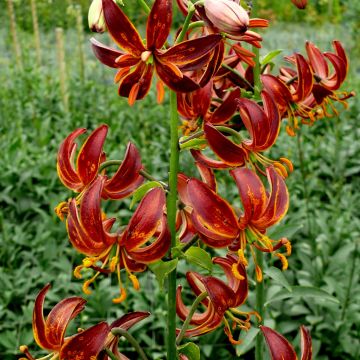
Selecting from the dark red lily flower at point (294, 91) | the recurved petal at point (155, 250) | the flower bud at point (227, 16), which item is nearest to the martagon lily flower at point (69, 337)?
the recurved petal at point (155, 250)

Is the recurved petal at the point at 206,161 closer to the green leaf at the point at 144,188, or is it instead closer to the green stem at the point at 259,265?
the green leaf at the point at 144,188

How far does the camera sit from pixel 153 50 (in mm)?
881

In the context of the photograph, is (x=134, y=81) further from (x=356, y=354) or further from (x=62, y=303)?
(x=356, y=354)

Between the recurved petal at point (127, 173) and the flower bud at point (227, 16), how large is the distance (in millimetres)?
225

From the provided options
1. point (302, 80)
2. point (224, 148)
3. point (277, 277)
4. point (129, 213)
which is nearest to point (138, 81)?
point (224, 148)

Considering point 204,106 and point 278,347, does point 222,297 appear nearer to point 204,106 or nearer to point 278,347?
point 278,347

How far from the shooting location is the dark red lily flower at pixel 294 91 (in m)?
1.36

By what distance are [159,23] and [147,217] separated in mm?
266

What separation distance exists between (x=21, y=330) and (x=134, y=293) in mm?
417

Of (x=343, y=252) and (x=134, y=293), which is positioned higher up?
(x=343, y=252)

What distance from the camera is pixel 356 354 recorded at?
80.4 inches

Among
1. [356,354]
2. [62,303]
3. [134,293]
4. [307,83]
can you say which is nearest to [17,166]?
[134,293]

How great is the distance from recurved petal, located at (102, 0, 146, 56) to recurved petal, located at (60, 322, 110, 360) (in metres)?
0.39

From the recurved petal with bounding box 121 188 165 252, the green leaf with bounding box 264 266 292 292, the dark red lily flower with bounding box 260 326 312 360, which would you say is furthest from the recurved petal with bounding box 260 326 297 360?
the green leaf with bounding box 264 266 292 292
